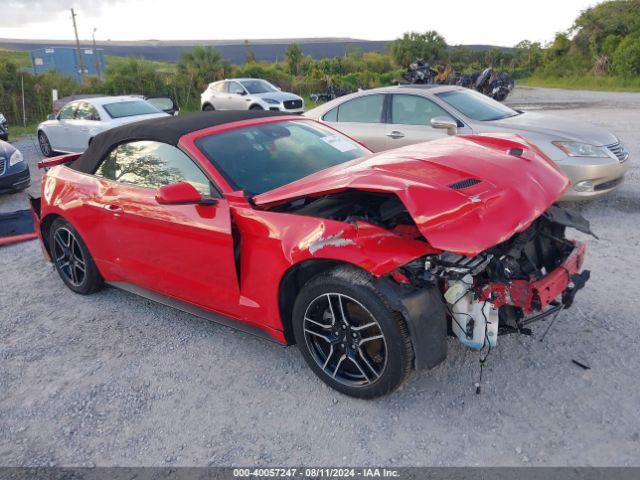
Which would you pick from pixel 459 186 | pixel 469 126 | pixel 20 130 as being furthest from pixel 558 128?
pixel 20 130

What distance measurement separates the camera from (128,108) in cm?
1195

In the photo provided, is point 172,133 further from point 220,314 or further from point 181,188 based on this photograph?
point 220,314

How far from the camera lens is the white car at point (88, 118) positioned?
37.8 feet

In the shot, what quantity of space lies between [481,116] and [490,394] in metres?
4.84

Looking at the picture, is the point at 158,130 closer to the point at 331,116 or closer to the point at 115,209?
the point at 115,209

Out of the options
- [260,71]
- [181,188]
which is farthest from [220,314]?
[260,71]

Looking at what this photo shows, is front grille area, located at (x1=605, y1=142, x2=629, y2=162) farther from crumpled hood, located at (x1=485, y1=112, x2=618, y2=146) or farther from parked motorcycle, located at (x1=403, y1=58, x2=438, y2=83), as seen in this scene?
parked motorcycle, located at (x1=403, y1=58, x2=438, y2=83)

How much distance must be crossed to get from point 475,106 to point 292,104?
12138mm

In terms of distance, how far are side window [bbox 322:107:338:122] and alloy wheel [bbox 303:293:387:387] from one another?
562 cm

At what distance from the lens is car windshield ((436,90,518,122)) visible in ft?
23.0

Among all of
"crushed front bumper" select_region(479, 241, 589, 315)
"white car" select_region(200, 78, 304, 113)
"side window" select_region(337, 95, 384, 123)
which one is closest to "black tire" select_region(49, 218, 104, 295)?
"crushed front bumper" select_region(479, 241, 589, 315)

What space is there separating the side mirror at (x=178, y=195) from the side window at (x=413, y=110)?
15.2 feet

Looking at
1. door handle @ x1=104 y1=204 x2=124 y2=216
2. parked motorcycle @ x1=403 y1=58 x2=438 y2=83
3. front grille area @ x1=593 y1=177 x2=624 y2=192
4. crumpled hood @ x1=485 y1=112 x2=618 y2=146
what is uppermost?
crumpled hood @ x1=485 y1=112 x2=618 y2=146

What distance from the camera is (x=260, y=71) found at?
1348 inches
